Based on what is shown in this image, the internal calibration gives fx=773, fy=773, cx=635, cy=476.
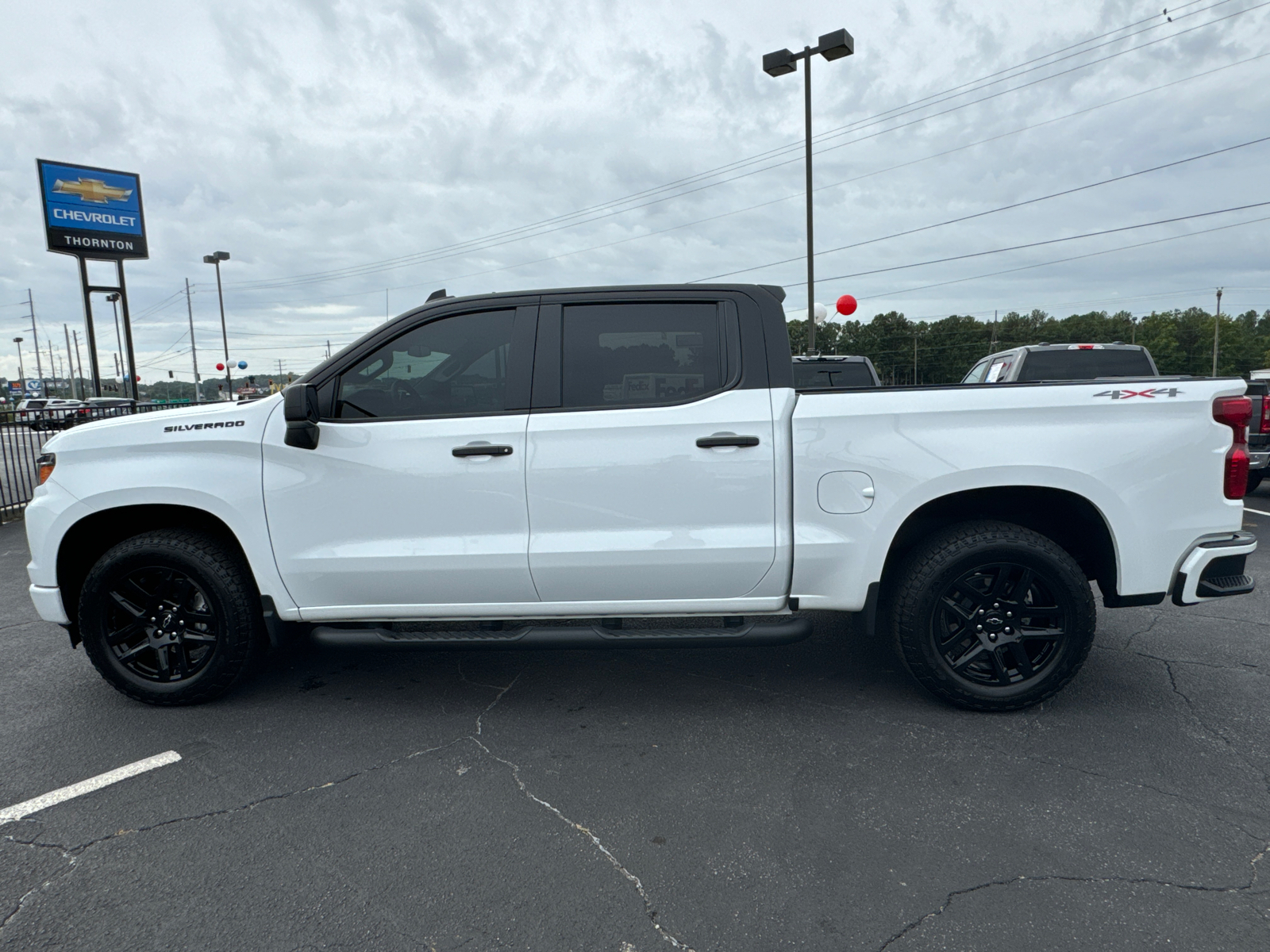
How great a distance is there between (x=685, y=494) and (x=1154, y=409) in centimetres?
198

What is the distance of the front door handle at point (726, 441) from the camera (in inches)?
129

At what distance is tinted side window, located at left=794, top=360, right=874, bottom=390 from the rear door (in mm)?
5131

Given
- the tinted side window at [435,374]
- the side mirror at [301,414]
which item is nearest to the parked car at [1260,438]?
the tinted side window at [435,374]

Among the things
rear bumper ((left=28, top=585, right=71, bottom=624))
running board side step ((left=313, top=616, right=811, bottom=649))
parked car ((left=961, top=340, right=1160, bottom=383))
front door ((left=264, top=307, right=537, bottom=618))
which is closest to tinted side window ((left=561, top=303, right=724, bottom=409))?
front door ((left=264, top=307, right=537, bottom=618))

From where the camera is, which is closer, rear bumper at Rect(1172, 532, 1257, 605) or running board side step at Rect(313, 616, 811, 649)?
rear bumper at Rect(1172, 532, 1257, 605)

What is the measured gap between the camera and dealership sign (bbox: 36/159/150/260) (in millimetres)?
16844

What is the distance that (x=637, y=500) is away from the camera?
333 centimetres

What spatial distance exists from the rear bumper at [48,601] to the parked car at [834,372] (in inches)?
262

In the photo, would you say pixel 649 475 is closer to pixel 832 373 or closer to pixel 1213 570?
pixel 1213 570

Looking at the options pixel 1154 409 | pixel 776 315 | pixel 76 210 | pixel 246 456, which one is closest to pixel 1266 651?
pixel 1154 409

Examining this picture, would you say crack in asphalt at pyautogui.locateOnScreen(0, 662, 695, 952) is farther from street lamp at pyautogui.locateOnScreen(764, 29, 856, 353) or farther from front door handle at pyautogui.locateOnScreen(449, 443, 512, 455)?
street lamp at pyautogui.locateOnScreen(764, 29, 856, 353)

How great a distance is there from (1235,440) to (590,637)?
287 centimetres

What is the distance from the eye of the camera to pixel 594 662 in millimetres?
4305

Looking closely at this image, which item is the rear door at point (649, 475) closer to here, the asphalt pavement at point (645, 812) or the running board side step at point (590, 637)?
the running board side step at point (590, 637)
